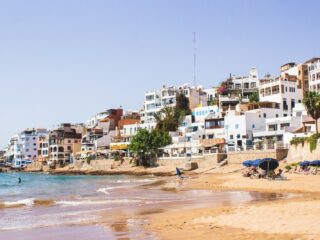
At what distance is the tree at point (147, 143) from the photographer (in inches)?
3533

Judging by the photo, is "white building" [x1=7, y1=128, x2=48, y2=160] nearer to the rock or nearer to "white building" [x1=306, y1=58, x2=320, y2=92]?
the rock

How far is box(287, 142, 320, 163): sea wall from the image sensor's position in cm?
5329

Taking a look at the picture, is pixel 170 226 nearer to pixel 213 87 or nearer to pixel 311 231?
pixel 311 231

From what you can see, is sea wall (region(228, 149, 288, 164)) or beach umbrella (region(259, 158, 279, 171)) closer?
beach umbrella (region(259, 158, 279, 171))

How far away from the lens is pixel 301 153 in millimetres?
56469

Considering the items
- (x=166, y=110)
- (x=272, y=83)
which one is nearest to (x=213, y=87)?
(x=166, y=110)

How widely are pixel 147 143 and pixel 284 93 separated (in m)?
29.4

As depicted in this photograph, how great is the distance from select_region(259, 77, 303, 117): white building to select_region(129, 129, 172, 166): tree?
23.1 metres

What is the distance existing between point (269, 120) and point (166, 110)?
35.1m

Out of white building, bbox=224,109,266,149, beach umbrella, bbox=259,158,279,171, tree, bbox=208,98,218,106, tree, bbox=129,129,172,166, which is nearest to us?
beach umbrella, bbox=259,158,279,171

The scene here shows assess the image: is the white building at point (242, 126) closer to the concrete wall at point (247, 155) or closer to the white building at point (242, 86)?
the concrete wall at point (247, 155)

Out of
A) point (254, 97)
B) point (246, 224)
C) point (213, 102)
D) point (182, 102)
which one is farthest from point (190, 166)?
point (246, 224)

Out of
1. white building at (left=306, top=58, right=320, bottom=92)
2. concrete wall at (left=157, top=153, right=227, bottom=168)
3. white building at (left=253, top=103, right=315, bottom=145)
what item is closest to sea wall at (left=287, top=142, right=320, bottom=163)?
white building at (left=253, top=103, right=315, bottom=145)

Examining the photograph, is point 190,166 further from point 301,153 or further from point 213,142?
point 301,153
